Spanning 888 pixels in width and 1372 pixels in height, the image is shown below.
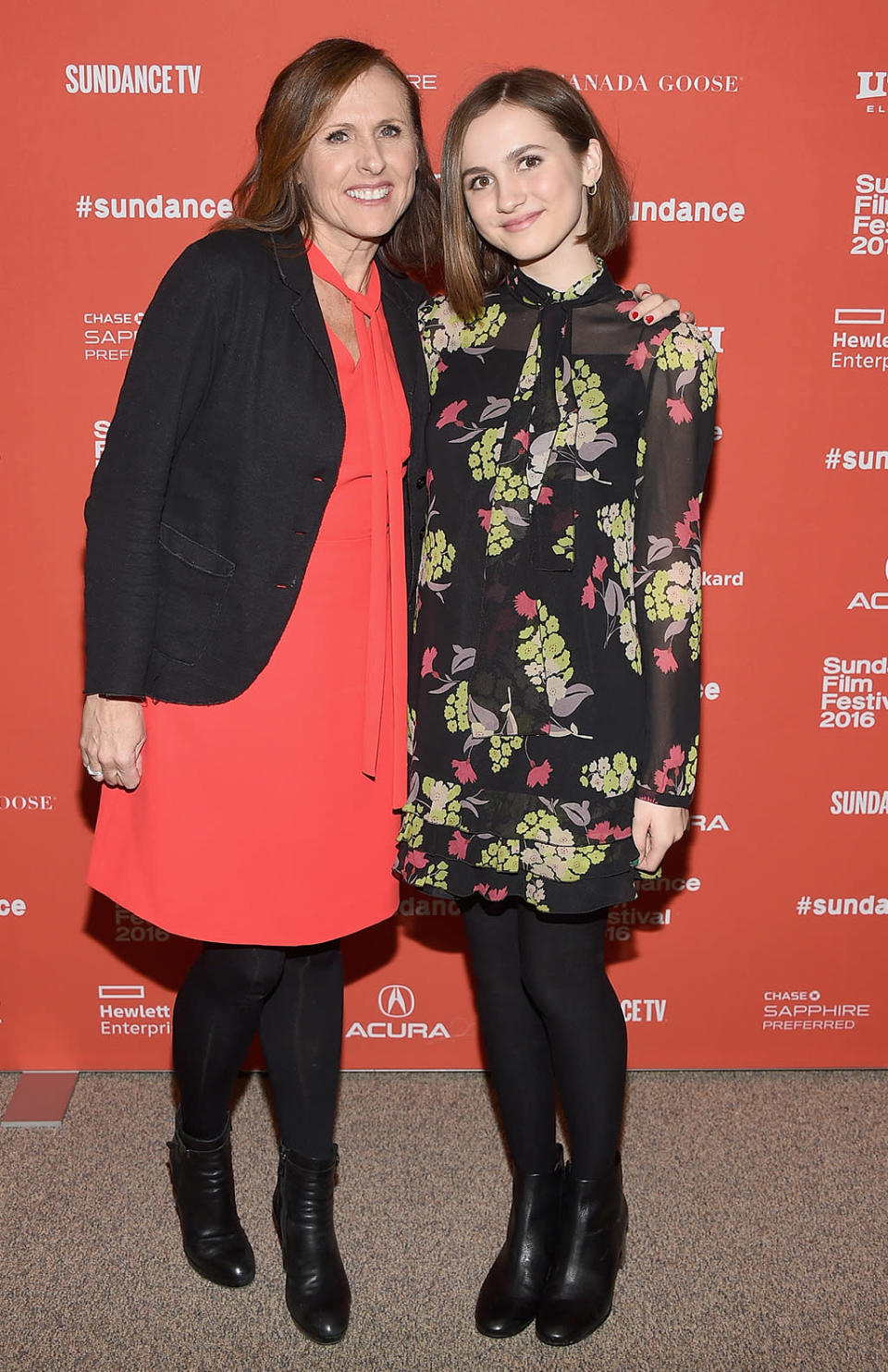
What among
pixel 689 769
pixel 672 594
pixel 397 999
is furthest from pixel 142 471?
pixel 397 999

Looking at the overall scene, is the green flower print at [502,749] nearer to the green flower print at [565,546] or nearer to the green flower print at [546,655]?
the green flower print at [546,655]

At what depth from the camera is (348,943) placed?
2.69 m

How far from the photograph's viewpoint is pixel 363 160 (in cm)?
175

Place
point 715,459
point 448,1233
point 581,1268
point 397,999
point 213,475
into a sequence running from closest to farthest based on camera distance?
point 213,475
point 581,1268
point 448,1233
point 715,459
point 397,999

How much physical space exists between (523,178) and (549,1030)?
124 cm

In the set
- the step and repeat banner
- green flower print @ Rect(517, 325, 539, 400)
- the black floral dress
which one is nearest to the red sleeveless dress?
the black floral dress

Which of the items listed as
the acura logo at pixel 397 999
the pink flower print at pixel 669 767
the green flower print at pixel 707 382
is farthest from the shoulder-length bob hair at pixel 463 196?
the acura logo at pixel 397 999

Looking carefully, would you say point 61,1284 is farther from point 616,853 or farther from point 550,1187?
point 616,853

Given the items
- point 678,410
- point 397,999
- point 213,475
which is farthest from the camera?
point 397,999

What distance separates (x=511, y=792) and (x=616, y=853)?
172mm

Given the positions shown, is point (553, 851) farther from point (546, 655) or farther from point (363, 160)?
point (363, 160)

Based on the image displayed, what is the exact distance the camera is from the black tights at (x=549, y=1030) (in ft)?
6.01

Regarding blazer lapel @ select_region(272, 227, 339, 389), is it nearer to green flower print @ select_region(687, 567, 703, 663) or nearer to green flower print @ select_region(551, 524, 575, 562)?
green flower print @ select_region(551, 524, 575, 562)

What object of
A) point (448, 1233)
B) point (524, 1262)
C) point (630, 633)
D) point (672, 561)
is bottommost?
point (448, 1233)
